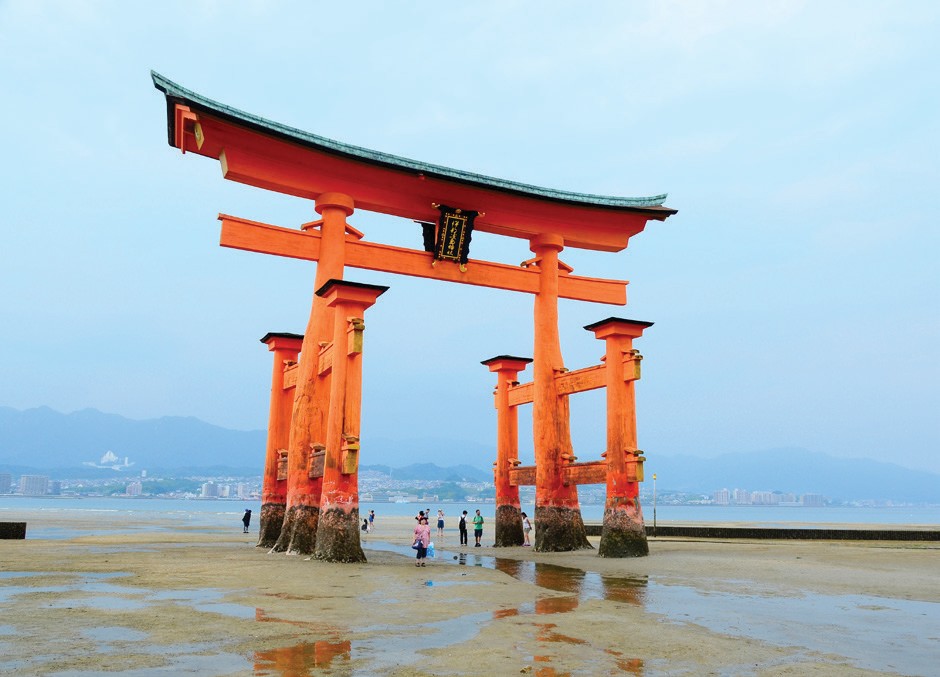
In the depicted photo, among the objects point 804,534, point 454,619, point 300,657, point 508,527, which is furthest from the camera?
point 804,534

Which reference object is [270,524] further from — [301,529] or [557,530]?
[557,530]

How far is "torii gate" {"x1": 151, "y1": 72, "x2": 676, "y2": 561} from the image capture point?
Answer: 15.5 meters

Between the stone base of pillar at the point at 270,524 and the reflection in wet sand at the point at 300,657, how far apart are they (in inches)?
555

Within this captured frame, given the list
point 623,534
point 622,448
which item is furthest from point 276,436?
point 623,534

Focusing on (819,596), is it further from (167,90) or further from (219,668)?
(167,90)

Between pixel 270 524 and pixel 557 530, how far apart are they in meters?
8.05

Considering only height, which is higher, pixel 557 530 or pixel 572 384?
pixel 572 384

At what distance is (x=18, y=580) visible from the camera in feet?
37.7

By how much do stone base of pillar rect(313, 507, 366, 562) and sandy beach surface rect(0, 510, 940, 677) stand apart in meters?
0.42

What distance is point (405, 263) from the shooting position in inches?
771

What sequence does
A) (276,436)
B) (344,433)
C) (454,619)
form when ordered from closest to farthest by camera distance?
(454,619), (344,433), (276,436)

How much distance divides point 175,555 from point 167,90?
35.2ft

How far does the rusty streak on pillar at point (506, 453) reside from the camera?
2198cm

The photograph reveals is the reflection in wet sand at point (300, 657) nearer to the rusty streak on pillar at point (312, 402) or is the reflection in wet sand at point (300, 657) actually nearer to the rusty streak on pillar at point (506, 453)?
the rusty streak on pillar at point (312, 402)
